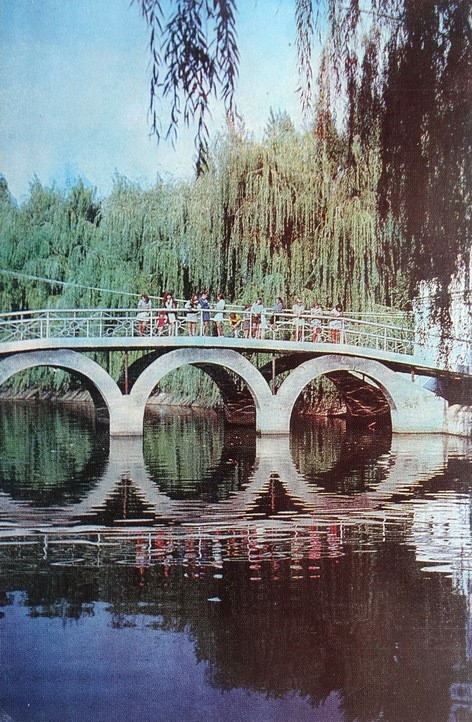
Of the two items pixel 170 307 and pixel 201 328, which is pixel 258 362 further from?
pixel 170 307

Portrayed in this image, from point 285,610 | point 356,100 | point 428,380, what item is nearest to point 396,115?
point 356,100

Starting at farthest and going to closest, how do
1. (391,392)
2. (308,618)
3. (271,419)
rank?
(271,419) → (391,392) → (308,618)

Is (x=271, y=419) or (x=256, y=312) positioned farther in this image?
(x=271, y=419)

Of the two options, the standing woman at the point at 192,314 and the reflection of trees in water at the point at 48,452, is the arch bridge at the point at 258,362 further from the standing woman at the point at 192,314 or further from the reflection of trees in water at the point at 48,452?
the reflection of trees in water at the point at 48,452

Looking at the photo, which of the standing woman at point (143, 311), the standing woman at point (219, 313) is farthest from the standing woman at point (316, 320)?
the standing woman at point (143, 311)

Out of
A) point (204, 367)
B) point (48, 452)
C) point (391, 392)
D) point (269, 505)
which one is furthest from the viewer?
point (204, 367)

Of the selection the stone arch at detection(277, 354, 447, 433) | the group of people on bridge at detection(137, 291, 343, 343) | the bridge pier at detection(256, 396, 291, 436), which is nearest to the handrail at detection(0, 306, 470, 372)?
the group of people on bridge at detection(137, 291, 343, 343)

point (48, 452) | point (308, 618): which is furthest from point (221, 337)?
point (308, 618)

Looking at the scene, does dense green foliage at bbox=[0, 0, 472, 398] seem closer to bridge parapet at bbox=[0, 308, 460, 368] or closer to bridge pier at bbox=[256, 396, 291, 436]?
bridge parapet at bbox=[0, 308, 460, 368]
